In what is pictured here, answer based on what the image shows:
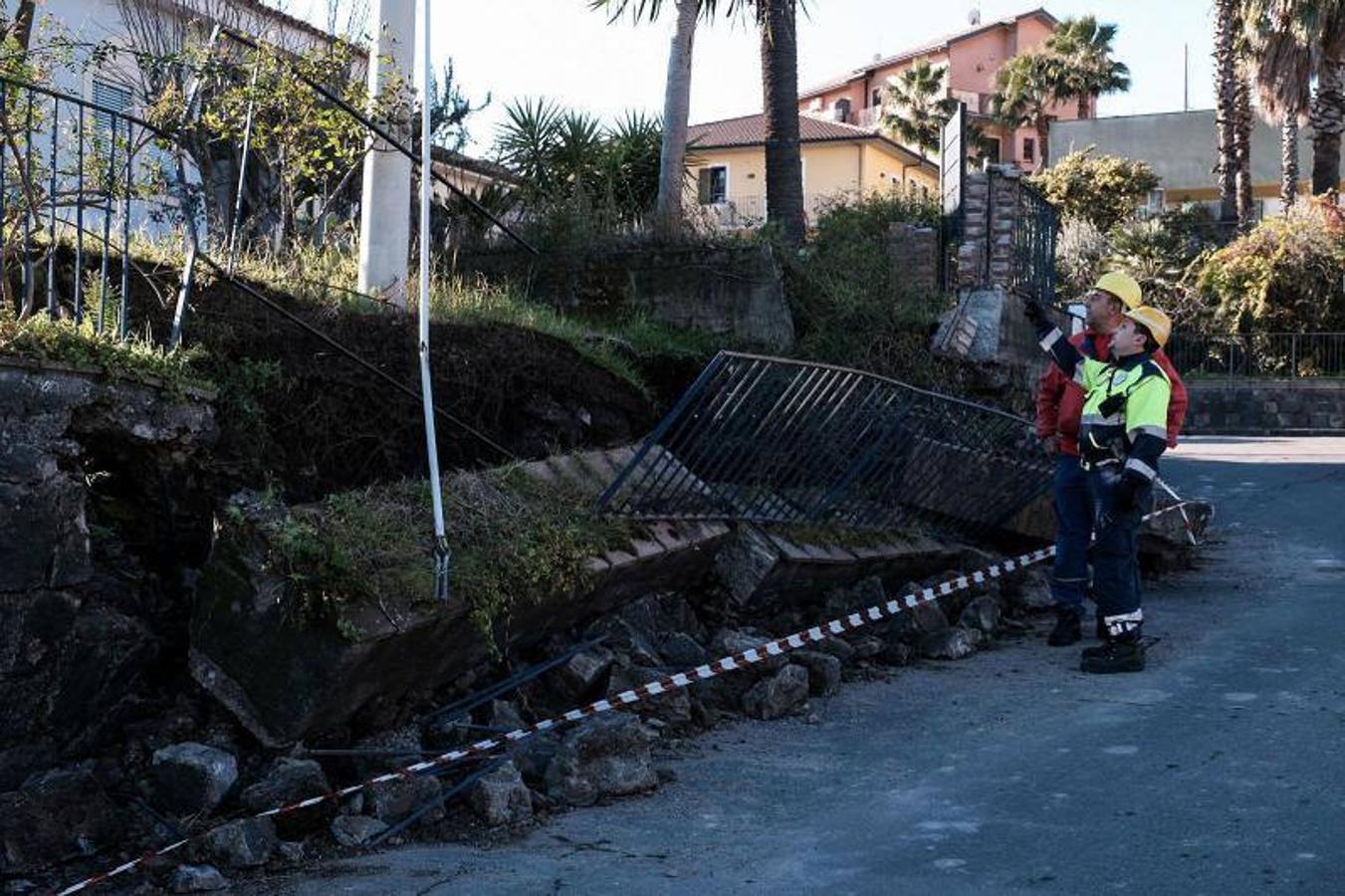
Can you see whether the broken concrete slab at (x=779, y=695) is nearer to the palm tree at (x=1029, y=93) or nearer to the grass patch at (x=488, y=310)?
the grass patch at (x=488, y=310)

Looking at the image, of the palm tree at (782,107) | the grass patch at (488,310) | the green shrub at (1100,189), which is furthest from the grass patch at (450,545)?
the green shrub at (1100,189)

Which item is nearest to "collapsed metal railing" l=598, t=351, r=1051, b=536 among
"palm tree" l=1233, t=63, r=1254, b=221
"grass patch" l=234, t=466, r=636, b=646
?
"grass patch" l=234, t=466, r=636, b=646

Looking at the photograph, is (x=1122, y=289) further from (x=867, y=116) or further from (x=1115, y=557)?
(x=867, y=116)

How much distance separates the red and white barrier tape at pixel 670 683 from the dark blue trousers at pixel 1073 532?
26.3 inches

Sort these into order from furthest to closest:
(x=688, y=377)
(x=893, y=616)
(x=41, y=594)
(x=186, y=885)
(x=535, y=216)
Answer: (x=535, y=216)
(x=688, y=377)
(x=893, y=616)
(x=41, y=594)
(x=186, y=885)

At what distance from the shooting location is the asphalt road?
469 centimetres

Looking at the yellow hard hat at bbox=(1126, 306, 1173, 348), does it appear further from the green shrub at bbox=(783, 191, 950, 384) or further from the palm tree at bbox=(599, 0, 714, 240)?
the palm tree at bbox=(599, 0, 714, 240)

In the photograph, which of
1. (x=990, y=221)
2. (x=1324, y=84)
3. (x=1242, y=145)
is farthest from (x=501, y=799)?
(x=1242, y=145)

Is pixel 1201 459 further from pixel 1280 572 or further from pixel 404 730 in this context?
pixel 404 730

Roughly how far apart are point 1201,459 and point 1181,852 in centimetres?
1695

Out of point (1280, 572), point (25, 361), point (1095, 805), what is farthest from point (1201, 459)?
point (25, 361)

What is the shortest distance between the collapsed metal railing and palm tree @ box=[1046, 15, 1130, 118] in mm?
50237

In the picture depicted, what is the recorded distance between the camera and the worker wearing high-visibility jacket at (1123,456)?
782 centimetres

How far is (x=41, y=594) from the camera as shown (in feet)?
17.1
